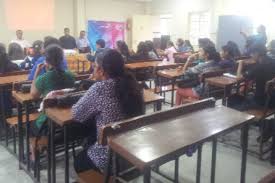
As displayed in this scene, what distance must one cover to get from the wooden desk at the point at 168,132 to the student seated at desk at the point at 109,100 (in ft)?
0.55

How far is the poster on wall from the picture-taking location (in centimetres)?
926

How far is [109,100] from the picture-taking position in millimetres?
1641

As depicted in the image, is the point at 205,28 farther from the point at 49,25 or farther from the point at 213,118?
the point at 213,118

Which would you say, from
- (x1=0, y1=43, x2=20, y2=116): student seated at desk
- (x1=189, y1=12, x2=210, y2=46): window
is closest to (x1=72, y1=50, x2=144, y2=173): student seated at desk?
(x1=0, y1=43, x2=20, y2=116): student seated at desk

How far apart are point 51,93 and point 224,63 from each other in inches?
102

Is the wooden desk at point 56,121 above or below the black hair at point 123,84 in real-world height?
below

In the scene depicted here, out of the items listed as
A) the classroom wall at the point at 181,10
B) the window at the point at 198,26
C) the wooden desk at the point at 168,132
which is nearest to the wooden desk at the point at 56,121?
the wooden desk at the point at 168,132

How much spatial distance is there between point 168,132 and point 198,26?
8.01 metres

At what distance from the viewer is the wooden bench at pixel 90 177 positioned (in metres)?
1.71

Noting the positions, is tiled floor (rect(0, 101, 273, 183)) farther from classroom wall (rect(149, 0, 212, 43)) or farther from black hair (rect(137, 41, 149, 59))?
classroom wall (rect(149, 0, 212, 43))

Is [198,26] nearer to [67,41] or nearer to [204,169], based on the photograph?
[67,41]

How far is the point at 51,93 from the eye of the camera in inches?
83.7

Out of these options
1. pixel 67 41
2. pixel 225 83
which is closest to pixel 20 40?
pixel 67 41

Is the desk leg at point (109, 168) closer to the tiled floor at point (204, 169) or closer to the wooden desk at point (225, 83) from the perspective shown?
the tiled floor at point (204, 169)
